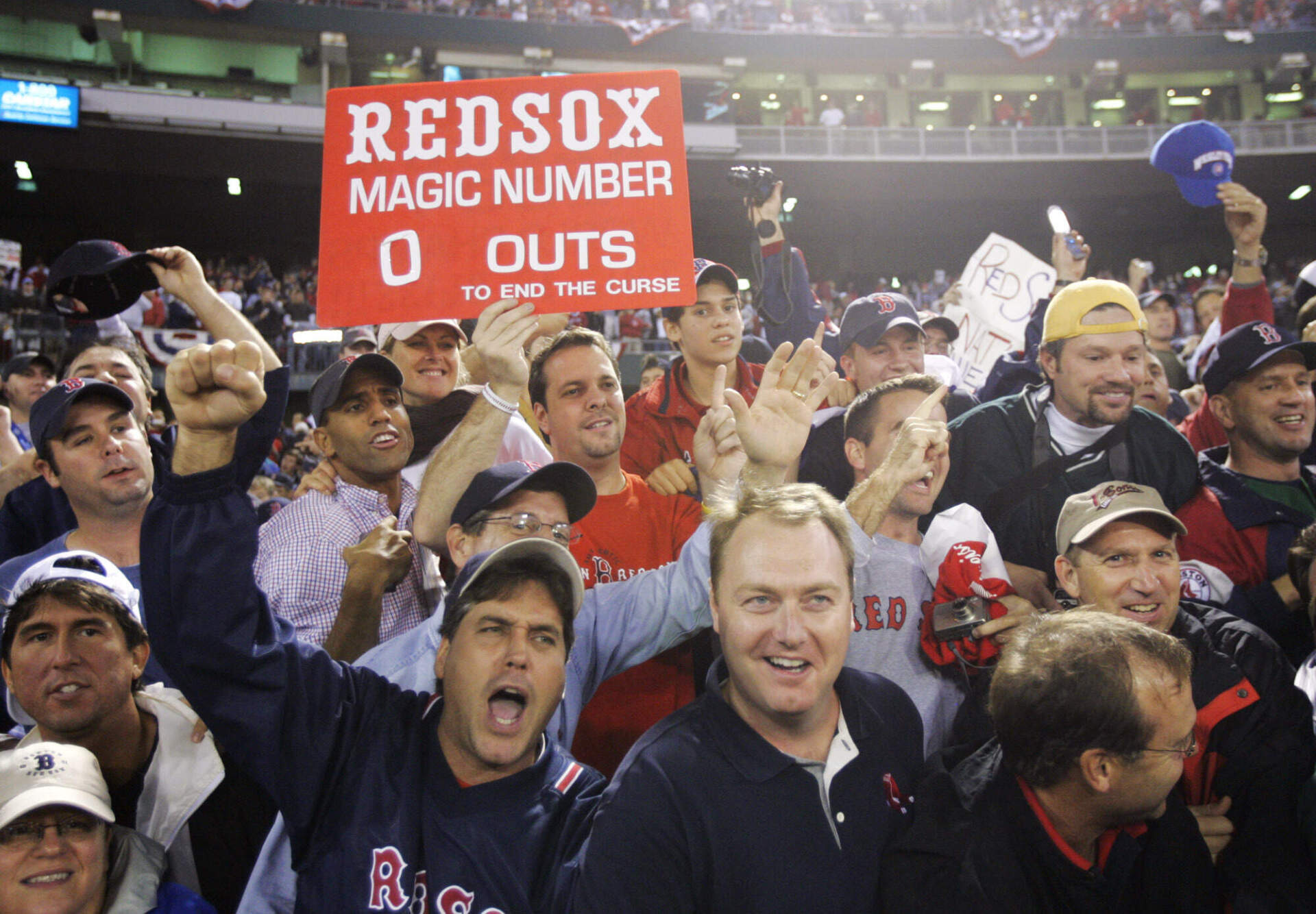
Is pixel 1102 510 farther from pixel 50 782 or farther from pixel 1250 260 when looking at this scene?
pixel 50 782

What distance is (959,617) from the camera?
2.38 m

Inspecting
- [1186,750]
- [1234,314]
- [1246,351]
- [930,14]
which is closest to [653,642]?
[1186,750]

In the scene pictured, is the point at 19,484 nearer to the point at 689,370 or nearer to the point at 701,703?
the point at 689,370

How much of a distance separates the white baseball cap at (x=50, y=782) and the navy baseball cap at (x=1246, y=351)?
339cm

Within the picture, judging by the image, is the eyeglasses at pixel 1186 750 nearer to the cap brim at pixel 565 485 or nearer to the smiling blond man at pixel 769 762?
the smiling blond man at pixel 769 762

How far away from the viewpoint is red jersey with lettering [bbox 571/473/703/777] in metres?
2.63

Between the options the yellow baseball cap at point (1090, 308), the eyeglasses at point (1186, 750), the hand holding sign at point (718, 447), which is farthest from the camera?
the yellow baseball cap at point (1090, 308)

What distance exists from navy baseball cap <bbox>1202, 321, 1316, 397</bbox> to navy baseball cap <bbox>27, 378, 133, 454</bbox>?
348cm

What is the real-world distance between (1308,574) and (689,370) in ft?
6.94

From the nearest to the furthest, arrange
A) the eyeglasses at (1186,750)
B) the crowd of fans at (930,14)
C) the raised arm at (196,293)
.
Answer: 1. the eyeglasses at (1186,750)
2. the raised arm at (196,293)
3. the crowd of fans at (930,14)

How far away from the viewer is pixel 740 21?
28641 millimetres

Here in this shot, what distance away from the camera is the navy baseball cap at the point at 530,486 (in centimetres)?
246

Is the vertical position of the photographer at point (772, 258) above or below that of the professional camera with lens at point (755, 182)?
below

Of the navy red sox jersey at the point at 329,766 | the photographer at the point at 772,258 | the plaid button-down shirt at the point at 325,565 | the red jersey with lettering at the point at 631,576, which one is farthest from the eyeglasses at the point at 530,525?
the photographer at the point at 772,258
